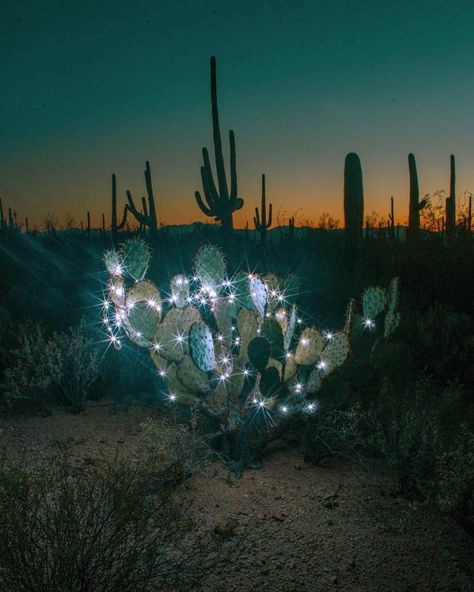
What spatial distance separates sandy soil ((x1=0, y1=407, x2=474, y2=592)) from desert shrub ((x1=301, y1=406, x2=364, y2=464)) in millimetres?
117

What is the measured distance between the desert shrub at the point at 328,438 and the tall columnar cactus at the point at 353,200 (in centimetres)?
1112

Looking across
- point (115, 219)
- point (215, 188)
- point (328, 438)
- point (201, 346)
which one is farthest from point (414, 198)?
point (201, 346)

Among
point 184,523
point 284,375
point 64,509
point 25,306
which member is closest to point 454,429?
point 284,375

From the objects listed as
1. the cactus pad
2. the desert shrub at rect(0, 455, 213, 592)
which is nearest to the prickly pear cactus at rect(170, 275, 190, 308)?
the cactus pad

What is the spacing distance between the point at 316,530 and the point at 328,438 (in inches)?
41.2

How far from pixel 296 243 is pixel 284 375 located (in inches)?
590

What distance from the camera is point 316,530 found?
305 cm

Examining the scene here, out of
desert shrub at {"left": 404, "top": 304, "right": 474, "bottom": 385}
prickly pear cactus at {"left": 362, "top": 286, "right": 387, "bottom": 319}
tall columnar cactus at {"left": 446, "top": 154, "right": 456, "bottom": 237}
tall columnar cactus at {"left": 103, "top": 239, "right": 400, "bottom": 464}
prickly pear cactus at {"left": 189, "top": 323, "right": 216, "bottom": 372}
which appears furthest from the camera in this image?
tall columnar cactus at {"left": 446, "top": 154, "right": 456, "bottom": 237}

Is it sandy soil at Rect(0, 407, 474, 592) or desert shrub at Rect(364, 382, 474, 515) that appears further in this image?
desert shrub at Rect(364, 382, 474, 515)

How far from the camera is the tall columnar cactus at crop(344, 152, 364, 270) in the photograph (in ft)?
49.2

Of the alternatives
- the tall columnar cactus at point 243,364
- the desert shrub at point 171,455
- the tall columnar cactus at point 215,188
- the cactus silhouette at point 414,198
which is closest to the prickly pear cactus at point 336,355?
the tall columnar cactus at point 243,364

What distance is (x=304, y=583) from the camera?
259 cm

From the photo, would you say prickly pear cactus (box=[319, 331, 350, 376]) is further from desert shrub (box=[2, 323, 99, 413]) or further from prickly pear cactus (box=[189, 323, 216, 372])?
desert shrub (box=[2, 323, 99, 413])

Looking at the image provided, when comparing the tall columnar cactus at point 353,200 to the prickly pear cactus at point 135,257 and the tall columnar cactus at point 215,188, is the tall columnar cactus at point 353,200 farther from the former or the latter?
the prickly pear cactus at point 135,257
